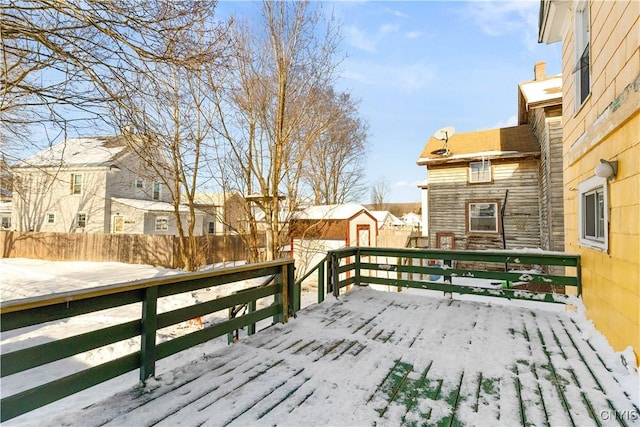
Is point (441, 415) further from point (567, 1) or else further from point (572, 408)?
point (567, 1)

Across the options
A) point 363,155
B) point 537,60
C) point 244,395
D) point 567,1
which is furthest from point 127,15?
point 363,155

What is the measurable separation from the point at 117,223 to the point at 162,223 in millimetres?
2446

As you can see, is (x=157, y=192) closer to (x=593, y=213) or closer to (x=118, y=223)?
(x=118, y=223)

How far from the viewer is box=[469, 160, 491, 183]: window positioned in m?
13.5

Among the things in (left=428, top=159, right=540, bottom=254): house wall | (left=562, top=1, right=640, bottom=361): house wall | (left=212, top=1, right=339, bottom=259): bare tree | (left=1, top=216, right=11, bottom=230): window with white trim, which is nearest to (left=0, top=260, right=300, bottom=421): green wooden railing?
(left=562, top=1, right=640, bottom=361): house wall

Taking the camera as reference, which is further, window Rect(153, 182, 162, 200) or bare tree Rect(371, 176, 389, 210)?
bare tree Rect(371, 176, 389, 210)

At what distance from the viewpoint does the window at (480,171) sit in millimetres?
13523

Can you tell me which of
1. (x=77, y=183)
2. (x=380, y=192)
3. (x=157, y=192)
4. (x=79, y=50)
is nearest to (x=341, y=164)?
(x=157, y=192)

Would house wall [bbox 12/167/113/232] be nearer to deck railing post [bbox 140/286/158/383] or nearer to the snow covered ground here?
the snow covered ground

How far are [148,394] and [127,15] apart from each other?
13.9 ft

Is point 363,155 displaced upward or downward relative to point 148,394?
upward

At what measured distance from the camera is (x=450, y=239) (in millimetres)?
14086

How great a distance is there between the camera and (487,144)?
46.4ft

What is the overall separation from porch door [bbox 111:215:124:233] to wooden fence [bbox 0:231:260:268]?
280 centimetres
